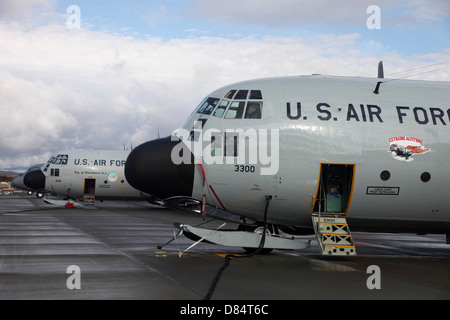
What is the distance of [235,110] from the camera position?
12797mm

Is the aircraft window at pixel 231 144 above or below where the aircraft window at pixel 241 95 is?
below

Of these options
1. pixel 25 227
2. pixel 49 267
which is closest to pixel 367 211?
pixel 49 267

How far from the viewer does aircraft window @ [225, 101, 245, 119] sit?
1273 cm

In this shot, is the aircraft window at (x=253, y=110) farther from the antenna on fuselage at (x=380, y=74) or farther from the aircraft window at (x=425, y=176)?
the aircraft window at (x=425, y=176)

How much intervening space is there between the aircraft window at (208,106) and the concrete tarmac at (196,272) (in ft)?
12.1

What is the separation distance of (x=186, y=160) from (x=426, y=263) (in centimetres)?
671

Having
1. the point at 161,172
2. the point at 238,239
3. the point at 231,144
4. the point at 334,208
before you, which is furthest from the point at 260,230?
the point at 161,172

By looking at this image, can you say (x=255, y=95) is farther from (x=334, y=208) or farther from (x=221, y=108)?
(x=334, y=208)

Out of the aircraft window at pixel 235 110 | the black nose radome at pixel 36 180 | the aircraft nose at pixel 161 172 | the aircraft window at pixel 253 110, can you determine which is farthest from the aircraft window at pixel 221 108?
the black nose radome at pixel 36 180

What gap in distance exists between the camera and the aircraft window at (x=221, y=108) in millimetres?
12875

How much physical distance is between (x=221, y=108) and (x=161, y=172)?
2161 millimetres
